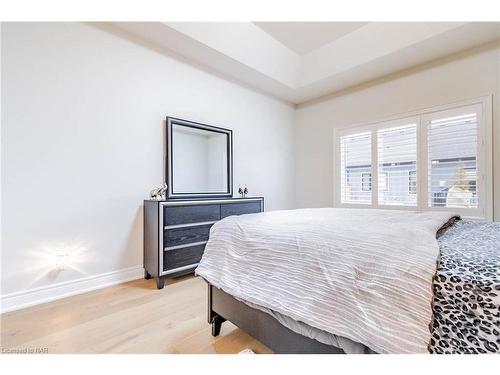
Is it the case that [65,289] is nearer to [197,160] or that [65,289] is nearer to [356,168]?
[197,160]

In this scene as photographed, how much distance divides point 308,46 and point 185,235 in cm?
305

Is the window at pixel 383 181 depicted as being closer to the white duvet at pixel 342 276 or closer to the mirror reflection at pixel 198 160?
the mirror reflection at pixel 198 160

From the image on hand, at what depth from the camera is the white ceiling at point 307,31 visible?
9.83ft

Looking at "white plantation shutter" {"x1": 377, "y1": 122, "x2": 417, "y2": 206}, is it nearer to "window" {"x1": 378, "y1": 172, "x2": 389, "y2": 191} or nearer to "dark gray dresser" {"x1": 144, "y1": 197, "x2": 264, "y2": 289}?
"window" {"x1": 378, "y1": 172, "x2": 389, "y2": 191}

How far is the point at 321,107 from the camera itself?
164 inches

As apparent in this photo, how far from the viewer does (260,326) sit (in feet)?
4.02

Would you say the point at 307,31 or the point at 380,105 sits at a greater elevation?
the point at 307,31

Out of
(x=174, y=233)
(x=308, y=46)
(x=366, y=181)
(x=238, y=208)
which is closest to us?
(x=174, y=233)

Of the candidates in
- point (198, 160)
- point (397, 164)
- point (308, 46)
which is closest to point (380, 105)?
point (397, 164)

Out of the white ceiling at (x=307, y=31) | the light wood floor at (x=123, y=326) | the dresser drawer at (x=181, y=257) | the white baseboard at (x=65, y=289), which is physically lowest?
the light wood floor at (x=123, y=326)

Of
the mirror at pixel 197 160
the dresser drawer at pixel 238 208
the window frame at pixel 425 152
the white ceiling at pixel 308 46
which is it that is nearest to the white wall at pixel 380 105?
the window frame at pixel 425 152

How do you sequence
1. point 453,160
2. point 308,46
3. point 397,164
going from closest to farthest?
point 453,160 < point 397,164 < point 308,46

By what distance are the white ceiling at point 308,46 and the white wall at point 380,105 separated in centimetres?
17

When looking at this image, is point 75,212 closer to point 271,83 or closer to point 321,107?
point 271,83
